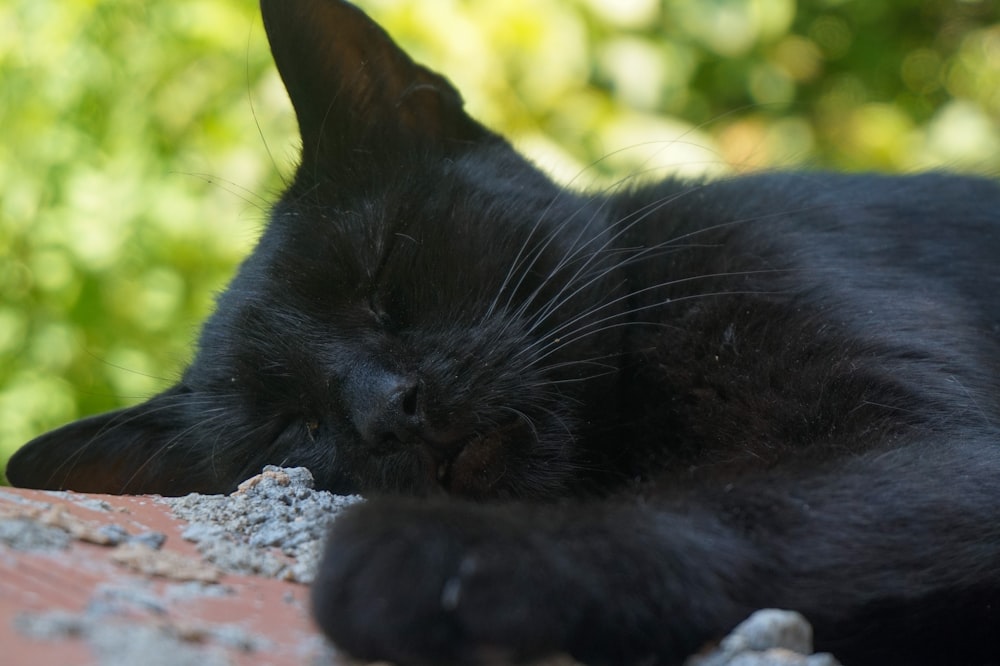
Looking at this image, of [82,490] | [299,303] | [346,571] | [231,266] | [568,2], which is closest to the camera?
[346,571]

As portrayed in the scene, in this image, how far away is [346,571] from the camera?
90cm

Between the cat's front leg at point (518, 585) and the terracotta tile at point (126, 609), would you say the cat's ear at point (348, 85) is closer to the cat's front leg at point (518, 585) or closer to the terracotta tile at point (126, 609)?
the terracotta tile at point (126, 609)

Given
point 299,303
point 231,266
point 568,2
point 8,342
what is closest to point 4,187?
point 8,342

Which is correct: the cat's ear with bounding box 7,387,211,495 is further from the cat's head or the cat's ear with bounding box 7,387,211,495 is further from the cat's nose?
the cat's nose

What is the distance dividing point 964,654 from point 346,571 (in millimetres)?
651

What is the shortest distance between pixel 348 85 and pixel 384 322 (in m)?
0.51

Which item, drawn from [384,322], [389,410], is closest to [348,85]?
[384,322]

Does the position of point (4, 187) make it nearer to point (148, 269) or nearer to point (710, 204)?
point (148, 269)

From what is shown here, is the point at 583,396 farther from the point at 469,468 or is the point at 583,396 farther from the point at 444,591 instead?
the point at 444,591

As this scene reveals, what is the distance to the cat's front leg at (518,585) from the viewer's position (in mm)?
852

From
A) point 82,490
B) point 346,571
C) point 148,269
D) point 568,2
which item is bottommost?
point 82,490

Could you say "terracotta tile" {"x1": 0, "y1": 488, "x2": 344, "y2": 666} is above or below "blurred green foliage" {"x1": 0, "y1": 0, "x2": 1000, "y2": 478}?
below

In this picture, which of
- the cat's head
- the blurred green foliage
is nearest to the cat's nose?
the cat's head

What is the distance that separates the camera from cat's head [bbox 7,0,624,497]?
1411 millimetres
